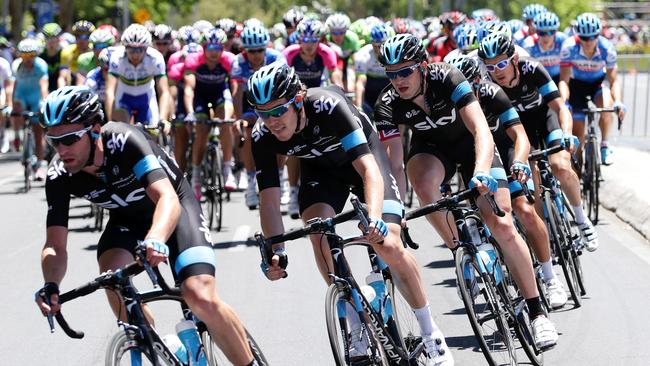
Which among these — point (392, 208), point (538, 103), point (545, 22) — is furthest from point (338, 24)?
point (392, 208)

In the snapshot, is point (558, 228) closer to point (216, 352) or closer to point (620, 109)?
point (620, 109)

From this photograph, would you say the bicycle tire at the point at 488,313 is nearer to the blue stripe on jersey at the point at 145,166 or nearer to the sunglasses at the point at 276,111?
the sunglasses at the point at 276,111

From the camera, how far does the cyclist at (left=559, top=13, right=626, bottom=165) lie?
1423 cm

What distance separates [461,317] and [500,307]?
1.82 m

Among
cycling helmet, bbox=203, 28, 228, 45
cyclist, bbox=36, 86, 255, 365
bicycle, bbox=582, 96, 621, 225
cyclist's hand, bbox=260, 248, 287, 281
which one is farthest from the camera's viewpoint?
cycling helmet, bbox=203, 28, 228, 45

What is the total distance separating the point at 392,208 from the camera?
7246mm

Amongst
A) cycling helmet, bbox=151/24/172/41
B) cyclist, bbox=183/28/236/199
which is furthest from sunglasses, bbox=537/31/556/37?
cycling helmet, bbox=151/24/172/41

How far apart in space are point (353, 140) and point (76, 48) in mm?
13543

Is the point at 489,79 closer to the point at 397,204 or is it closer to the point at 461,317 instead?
the point at 461,317

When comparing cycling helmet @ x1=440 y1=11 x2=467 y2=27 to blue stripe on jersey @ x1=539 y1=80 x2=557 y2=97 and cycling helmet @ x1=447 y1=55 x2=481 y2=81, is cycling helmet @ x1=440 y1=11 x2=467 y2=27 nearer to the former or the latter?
blue stripe on jersey @ x1=539 y1=80 x2=557 y2=97

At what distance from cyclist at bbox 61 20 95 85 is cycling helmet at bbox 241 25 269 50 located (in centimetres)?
504

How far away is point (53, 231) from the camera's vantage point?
246 inches

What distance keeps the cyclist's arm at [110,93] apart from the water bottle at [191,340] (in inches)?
339

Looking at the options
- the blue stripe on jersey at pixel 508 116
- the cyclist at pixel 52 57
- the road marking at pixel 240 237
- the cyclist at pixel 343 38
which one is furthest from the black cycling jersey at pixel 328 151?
the cyclist at pixel 52 57
